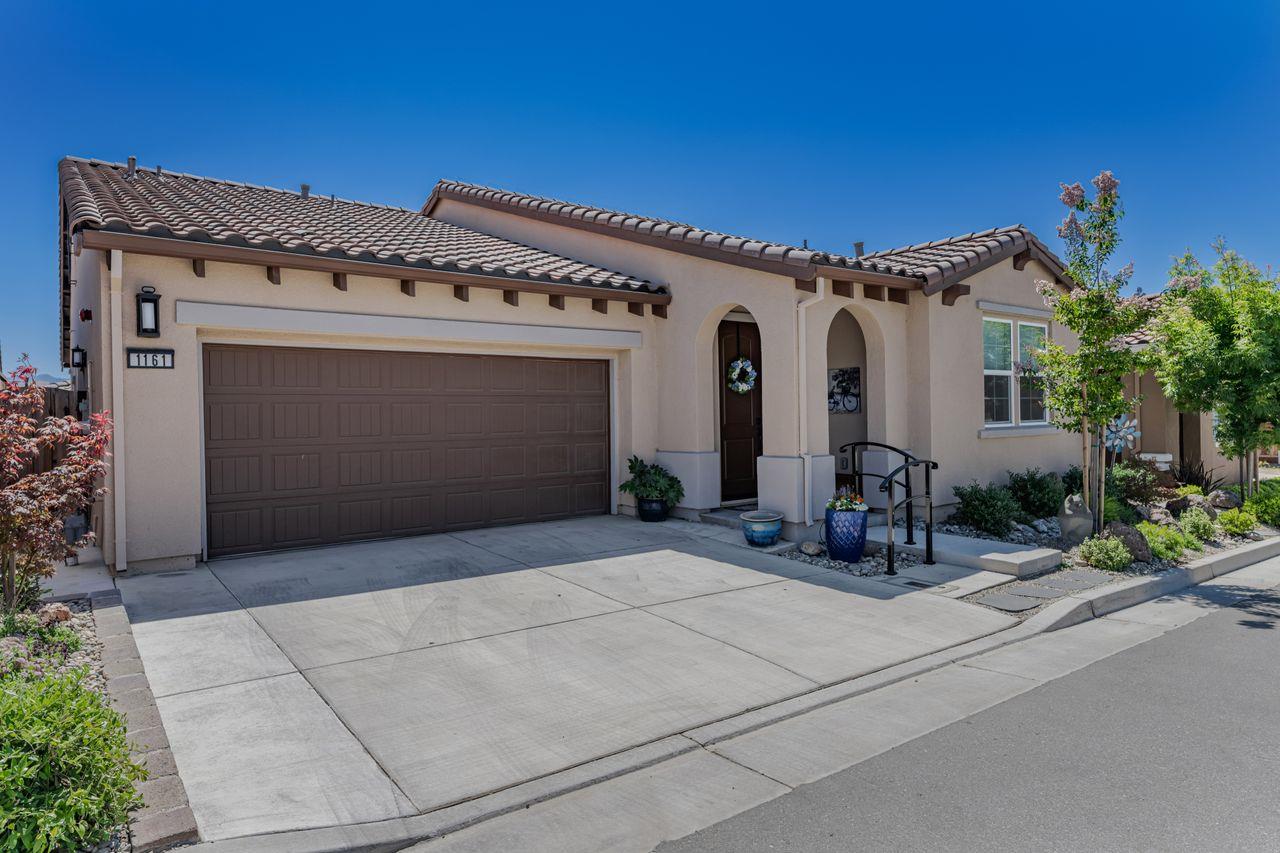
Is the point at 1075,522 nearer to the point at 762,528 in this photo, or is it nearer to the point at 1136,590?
the point at 1136,590

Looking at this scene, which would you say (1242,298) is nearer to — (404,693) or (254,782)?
(404,693)

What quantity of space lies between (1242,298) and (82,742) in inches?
527

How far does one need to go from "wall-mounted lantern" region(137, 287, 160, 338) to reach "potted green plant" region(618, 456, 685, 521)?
5.95m

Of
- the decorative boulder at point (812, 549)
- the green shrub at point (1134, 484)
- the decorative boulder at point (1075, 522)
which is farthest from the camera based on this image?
the green shrub at point (1134, 484)

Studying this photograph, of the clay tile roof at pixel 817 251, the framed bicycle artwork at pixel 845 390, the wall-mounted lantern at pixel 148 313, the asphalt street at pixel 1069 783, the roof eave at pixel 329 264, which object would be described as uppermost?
the clay tile roof at pixel 817 251

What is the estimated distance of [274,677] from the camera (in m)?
4.84

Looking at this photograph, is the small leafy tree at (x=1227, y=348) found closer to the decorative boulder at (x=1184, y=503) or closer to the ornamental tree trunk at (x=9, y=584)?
the decorative boulder at (x=1184, y=503)

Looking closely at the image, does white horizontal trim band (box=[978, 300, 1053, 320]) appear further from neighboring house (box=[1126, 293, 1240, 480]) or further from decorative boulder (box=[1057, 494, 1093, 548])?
neighboring house (box=[1126, 293, 1240, 480])

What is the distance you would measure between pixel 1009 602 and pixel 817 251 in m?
4.49

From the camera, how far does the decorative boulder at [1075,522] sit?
30.0 feet

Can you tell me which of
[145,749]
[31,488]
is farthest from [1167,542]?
[31,488]

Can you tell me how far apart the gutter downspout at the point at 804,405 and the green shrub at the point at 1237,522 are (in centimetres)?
599

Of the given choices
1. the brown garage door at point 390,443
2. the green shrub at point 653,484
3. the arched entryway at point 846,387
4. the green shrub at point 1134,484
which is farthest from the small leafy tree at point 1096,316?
the brown garage door at point 390,443

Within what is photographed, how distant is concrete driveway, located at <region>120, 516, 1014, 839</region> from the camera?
3703 millimetres
